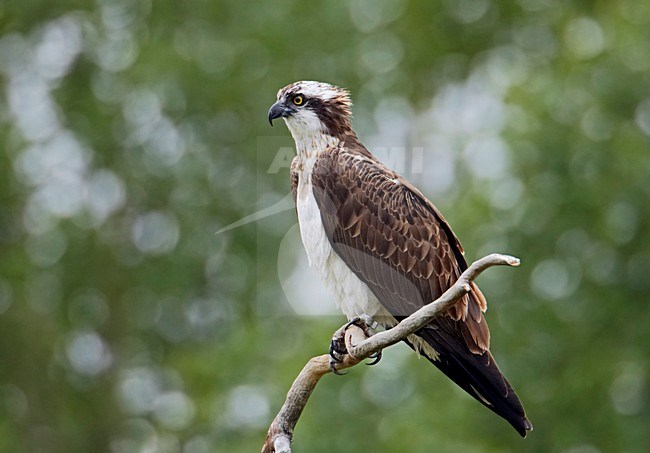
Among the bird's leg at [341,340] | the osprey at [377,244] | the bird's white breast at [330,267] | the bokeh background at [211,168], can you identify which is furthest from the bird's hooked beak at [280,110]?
the bokeh background at [211,168]

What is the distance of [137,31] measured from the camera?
2330cm

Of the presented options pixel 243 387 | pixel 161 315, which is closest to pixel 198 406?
pixel 243 387

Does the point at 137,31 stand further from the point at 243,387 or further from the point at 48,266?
the point at 243,387

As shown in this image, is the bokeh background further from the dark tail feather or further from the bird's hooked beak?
the dark tail feather

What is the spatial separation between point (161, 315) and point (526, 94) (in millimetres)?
8060

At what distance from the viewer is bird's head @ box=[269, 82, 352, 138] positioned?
8492 millimetres

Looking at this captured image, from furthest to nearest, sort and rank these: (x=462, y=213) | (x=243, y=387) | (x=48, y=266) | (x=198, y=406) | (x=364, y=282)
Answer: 1. (x=48, y=266)
2. (x=198, y=406)
3. (x=243, y=387)
4. (x=462, y=213)
5. (x=364, y=282)

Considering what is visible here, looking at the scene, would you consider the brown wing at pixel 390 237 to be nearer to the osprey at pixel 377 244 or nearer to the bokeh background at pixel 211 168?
the osprey at pixel 377 244

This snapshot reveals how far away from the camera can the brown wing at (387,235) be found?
8055 millimetres

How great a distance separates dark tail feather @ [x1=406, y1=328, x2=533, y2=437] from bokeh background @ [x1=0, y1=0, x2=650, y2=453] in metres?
9.53

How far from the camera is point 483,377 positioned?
764 cm

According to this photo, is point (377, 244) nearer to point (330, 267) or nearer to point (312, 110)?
point (330, 267)

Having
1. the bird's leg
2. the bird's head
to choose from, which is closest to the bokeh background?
the bird's head

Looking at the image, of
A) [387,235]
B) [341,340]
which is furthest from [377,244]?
[341,340]
